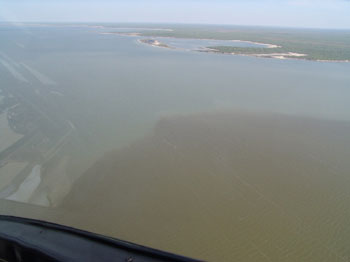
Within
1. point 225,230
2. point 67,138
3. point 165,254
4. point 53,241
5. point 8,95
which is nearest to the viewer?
point 165,254

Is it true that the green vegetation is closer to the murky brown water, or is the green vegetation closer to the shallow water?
the shallow water

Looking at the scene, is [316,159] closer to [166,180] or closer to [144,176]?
[166,180]

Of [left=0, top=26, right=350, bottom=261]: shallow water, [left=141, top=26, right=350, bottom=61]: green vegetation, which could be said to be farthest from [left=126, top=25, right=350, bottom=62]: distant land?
[left=0, top=26, right=350, bottom=261]: shallow water

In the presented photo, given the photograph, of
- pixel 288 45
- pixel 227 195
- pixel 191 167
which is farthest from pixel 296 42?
pixel 227 195

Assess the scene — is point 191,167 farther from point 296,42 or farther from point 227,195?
point 296,42

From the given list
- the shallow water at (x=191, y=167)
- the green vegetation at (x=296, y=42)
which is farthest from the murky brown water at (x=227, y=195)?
the green vegetation at (x=296, y=42)

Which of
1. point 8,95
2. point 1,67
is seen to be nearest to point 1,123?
point 8,95

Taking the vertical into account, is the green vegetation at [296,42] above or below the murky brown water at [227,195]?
above

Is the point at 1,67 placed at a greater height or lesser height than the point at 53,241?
lesser

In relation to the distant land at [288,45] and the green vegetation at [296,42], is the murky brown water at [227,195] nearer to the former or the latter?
the distant land at [288,45]
